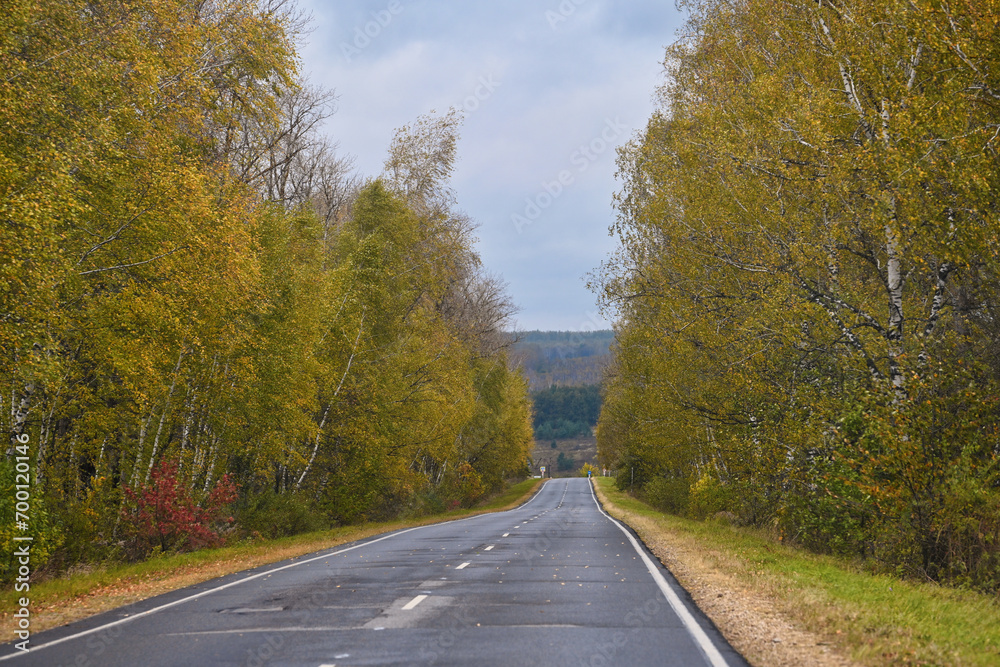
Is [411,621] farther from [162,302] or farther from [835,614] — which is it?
[162,302]

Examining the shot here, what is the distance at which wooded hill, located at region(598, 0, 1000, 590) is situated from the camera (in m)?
12.1

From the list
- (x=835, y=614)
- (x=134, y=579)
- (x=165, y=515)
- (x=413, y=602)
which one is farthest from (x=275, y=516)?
(x=835, y=614)

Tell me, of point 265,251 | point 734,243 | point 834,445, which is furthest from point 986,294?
point 265,251

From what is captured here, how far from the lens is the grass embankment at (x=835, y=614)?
23.8ft

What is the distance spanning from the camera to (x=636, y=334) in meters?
29.7

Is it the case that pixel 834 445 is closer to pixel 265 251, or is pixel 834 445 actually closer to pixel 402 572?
pixel 402 572

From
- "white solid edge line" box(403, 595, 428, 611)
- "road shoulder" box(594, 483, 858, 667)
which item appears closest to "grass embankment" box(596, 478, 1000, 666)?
"road shoulder" box(594, 483, 858, 667)

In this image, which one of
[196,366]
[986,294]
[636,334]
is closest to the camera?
[986,294]

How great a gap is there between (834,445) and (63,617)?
41.3 feet

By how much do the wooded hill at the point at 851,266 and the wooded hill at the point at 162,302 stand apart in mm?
10078

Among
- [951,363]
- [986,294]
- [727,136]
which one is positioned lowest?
[951,363]

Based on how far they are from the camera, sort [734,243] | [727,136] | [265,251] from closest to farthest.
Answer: [727,136] < [734,243] < [265,251]

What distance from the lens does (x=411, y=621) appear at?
921 centimetres

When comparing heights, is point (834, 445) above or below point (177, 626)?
above
